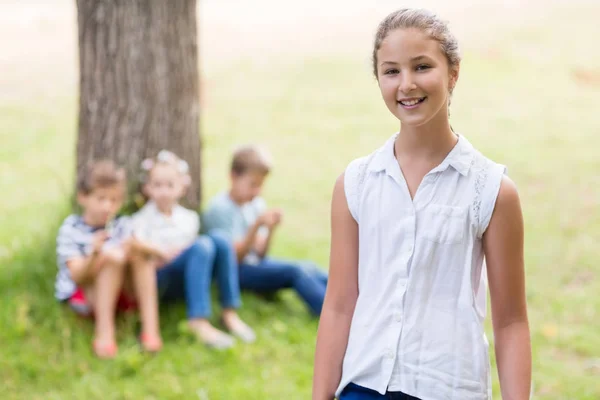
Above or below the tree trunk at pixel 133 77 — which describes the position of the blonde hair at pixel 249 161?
below

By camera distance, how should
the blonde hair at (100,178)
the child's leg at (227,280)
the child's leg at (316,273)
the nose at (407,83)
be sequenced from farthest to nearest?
1. the child's leg at (316,273)
2. the child's leg at (227,280)
3. the blonde hair at (100,178)
4. the nose at (407,83)

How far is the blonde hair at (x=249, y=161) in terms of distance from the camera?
15.1 feet

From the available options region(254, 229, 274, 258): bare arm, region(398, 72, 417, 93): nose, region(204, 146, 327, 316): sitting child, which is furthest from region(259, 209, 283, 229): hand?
region(398, 72, 417, 93): nose

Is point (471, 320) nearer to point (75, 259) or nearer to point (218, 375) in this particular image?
point (218, 375)

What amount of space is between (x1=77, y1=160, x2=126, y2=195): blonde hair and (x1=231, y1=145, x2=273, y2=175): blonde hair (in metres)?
0.79

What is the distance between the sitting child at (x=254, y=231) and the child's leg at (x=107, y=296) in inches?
31.9

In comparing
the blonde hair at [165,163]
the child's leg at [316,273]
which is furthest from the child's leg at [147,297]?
the child's leg at [316,273]

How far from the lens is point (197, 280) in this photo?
4.18m

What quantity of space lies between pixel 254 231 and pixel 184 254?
49 cm

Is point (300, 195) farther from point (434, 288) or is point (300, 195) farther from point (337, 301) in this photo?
point (434, 288)

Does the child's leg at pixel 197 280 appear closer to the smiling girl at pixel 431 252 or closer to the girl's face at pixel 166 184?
the girl's face at pixel 166 184

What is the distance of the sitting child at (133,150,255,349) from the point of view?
4.17 metres

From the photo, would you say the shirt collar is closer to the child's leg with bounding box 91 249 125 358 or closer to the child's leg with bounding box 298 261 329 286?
the child's leg with bounding box 91 249 125 358

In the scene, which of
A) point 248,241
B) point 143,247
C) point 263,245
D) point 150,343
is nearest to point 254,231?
point 248,241
